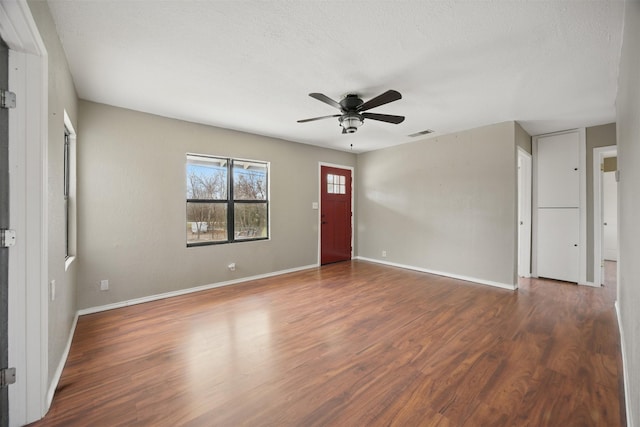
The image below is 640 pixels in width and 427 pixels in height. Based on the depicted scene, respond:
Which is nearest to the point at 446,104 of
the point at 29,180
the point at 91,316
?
the point at 29,180

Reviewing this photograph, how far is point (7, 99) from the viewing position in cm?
147

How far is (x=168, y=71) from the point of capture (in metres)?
2.54

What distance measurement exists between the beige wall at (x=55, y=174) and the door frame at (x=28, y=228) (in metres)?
0.19

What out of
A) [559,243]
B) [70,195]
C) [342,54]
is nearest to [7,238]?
[70,195]

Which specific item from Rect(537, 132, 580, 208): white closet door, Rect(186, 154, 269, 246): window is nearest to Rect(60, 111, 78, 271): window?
Rect(186, 154, 269, 246): window

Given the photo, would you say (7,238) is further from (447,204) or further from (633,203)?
(447,204)

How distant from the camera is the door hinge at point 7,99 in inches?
56.9

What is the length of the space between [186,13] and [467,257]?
476 centimetres

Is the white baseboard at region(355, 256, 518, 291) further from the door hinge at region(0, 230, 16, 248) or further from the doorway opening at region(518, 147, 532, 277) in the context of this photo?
the door hinge at region(0, 230, 16, 248)

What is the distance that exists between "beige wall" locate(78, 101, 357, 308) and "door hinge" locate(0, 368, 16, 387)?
6.31ft

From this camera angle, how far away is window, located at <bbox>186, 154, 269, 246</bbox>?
404cm

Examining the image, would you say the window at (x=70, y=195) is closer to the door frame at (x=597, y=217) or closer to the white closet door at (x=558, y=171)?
the white closet door at (x=558, y=171)

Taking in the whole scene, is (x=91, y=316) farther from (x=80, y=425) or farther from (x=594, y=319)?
(x=594, y=319)

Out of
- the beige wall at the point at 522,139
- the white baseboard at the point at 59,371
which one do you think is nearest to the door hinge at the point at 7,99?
the white baseboard at the point at 59,371
